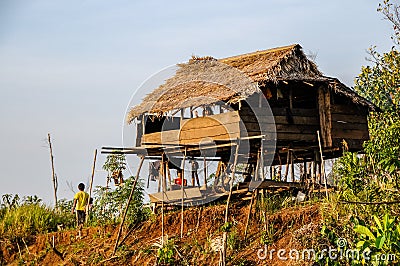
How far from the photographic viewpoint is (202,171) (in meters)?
16.9

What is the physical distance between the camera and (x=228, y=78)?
1515cm

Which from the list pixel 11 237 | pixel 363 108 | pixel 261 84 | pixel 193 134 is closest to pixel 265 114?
pixel 261 84

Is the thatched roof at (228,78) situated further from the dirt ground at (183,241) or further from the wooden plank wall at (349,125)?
the dirt ground at (183,241)

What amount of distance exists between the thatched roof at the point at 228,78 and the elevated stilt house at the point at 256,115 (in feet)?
0.08

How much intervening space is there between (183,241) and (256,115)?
3.13 m

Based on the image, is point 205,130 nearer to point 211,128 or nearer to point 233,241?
point 211,128

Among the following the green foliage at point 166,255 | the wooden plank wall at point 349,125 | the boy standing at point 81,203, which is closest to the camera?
the green foliage at point 166,255

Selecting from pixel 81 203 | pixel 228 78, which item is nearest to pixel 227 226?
pixel 228 78

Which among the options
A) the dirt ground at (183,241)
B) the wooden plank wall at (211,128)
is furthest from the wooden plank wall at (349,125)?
the dirt ground at (183,241)

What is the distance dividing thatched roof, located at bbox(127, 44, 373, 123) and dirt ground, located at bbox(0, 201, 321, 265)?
7.95ft

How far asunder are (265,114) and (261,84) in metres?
0.74

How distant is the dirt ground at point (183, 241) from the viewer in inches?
476

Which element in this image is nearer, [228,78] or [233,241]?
[233,241]

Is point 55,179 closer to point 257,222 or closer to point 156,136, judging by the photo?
point 156,136
